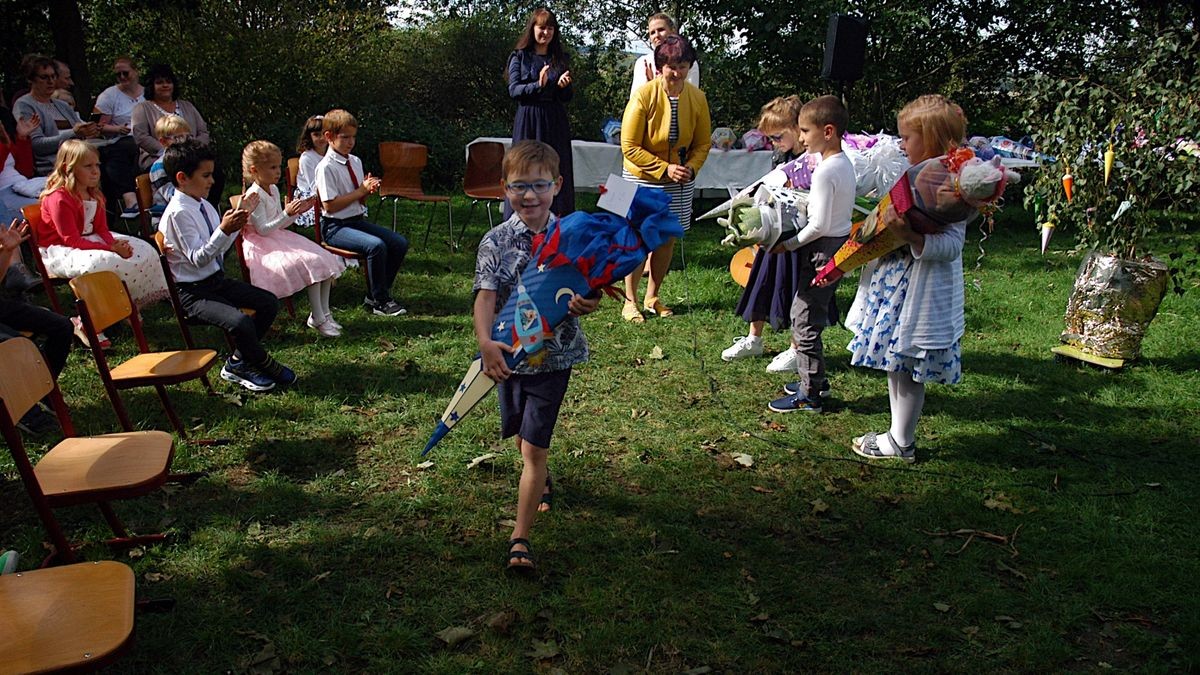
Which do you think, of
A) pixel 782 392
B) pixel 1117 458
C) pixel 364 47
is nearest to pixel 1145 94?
pixel 1117 458

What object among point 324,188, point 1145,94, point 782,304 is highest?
point 1145,94

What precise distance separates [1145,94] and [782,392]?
295cm

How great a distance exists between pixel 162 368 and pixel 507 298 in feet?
6.77

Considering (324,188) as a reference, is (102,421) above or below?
below

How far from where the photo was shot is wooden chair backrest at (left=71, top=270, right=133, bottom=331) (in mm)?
4004

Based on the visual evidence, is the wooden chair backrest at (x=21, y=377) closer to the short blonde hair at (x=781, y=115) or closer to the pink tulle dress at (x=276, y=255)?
the pink tulle dress at (x=276, y=255)

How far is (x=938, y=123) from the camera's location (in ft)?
12.5

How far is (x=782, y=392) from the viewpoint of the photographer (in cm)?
535

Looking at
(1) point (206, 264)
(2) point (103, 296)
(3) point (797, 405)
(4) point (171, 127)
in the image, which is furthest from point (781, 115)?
(4) point (171, 127)

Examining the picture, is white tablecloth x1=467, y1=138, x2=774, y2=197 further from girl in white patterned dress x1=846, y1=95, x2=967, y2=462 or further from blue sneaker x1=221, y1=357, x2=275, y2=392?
girl in white patterned dress x1=846, y1=95, x2=967, y2=462

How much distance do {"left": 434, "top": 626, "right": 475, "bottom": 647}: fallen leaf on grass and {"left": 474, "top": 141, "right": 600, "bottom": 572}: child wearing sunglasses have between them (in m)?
0.36

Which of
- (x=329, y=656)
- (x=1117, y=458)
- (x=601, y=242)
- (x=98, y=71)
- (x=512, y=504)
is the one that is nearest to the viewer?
(x=329, y=656)

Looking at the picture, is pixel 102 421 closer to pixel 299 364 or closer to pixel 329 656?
pixel 299 364

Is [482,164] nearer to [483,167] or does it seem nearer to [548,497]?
[483,167]
